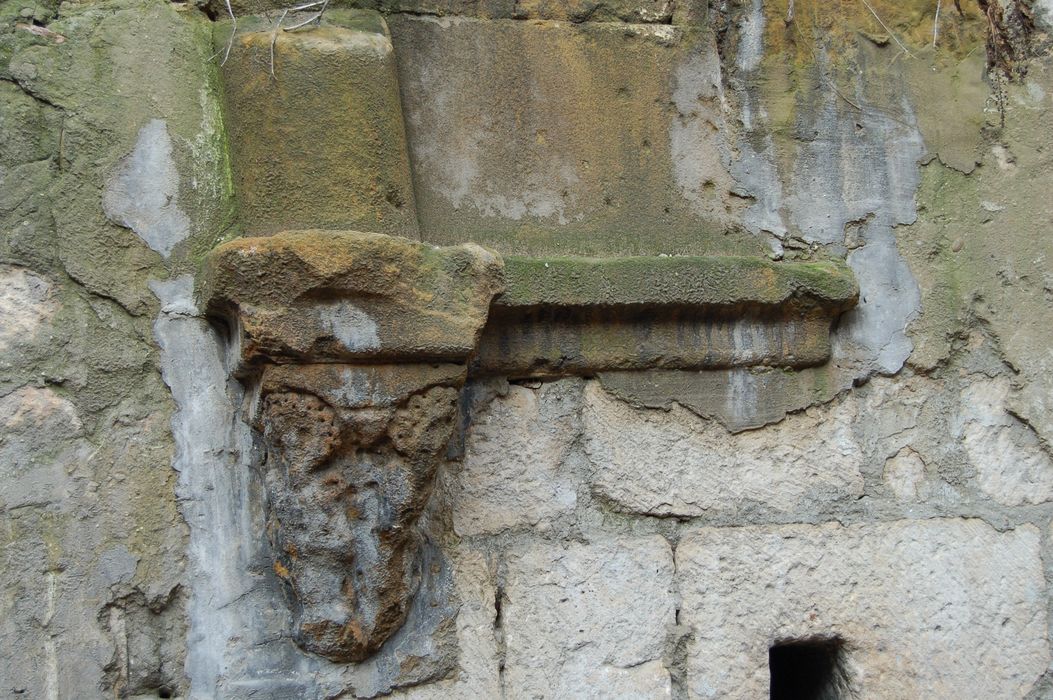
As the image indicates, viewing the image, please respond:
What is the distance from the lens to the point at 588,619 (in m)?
1.79

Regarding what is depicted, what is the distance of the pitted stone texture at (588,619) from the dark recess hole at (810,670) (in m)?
0.28

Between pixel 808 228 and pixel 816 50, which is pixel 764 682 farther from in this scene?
pixel 816 50

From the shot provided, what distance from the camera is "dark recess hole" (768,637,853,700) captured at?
1.90m

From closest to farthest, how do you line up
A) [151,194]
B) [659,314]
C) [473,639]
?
[151,194]
[473,639]
[659,314]

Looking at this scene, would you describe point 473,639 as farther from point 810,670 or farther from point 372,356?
point 810,670

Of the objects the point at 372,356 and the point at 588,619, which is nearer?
the point at 372,356

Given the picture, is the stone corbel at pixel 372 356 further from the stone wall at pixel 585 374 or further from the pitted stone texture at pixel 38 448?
the pitted stone texture at pixel 38 448

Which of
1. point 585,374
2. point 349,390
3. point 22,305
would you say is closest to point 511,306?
point 585,374

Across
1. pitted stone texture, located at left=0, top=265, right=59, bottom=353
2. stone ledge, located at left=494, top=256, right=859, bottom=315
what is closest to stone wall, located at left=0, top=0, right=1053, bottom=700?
pitted stone texture, located at left=0, top=265, right=59, bottom=353

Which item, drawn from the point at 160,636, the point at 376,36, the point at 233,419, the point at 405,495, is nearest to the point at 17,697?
the point at 160,636

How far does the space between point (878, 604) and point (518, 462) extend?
2.61 feet

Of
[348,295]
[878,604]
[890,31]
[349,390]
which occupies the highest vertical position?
[890,31]

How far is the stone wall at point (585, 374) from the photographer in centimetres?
157

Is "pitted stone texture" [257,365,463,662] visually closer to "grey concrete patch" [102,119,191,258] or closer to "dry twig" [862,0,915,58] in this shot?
"grey concrete patch" [102,119,191,258]
